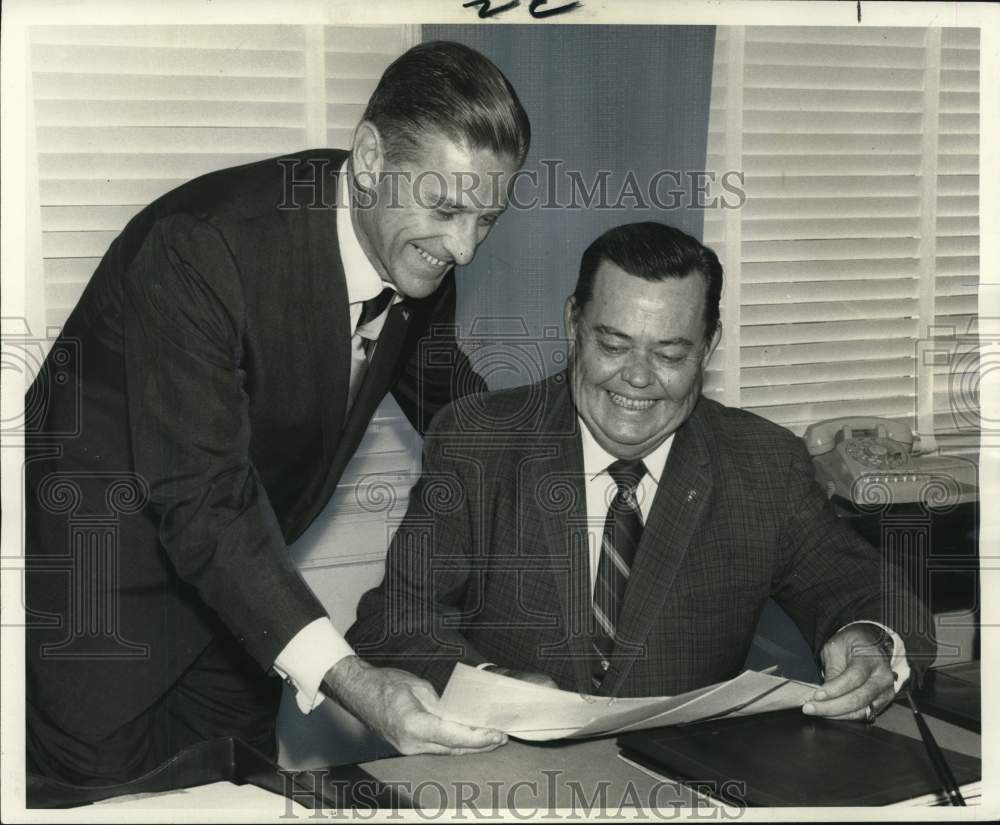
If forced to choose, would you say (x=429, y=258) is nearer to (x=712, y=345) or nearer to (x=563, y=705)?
(x=712, y=345)

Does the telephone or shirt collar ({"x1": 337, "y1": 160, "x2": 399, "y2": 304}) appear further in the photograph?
the telephone

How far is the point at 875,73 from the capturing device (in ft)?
6.17

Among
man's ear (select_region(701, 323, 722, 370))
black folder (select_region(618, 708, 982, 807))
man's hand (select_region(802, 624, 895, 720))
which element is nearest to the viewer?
black folder (select_region(618, 708, 982, 807))

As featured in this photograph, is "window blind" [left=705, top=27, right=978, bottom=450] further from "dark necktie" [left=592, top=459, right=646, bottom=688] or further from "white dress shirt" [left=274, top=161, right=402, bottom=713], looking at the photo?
"white dress shirt" [left=274, top=161, right=402, bottom=713]

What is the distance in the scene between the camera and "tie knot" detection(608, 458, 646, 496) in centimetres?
187

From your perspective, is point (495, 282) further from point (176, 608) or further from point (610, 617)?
point (176, 608)

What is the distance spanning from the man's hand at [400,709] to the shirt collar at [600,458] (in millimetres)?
448

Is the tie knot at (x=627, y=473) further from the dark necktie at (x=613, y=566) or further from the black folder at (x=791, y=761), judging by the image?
the black folder at (x=791, y=761)

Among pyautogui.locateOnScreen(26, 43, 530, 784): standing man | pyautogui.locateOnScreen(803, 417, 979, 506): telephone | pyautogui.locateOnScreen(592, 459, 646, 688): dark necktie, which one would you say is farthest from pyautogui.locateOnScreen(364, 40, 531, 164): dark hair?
pyautogui.locateOnScreen(803, 417, 979, 506): telephone

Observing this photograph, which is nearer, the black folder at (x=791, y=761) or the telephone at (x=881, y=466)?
the black folder at (x=791, y=761)

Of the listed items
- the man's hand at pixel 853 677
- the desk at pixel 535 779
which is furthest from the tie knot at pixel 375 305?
the man's hand at pixel 853 677

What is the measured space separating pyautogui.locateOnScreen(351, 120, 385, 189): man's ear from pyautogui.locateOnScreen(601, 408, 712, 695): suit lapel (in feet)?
2.16

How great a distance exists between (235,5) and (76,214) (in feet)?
1.34

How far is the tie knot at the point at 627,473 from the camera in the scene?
6.14 feet
